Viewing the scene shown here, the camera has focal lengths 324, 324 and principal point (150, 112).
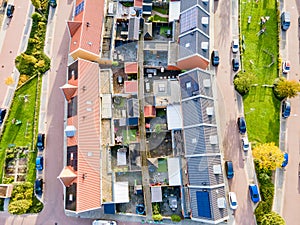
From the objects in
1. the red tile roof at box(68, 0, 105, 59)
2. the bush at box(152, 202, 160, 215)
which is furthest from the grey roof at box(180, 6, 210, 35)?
the bush at box(152, 202, 160, 215)

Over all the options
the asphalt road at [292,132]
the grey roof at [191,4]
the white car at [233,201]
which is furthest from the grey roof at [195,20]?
the white car at [233,201]

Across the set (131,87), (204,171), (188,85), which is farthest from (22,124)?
(204,171)

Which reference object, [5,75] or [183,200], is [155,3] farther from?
[183,200]

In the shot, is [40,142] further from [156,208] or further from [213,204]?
[213,204]

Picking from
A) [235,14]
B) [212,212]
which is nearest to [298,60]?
[235,14]

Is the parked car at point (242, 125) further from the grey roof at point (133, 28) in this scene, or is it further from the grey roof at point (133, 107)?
the grey roof at point (133, 28)
